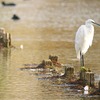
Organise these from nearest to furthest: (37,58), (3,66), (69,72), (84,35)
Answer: (69,72) → (84,35) → (3,66) → (37,58)

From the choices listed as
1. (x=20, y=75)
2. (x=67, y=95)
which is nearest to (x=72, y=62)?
(x=20, y=75)

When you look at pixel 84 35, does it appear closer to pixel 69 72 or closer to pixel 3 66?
pixel 69 72

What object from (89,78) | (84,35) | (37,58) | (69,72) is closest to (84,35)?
(84,35)

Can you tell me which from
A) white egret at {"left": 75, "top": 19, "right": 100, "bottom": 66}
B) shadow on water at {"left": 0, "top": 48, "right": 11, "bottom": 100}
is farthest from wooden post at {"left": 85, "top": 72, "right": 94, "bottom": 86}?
white egret at {"left": 75, "top": 19, "right": 100, "bottom": 66}

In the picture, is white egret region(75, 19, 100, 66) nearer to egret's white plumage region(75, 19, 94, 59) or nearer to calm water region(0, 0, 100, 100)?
egret's white plumage region(75, 19, 94, 59)

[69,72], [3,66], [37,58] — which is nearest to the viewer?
[69,72]

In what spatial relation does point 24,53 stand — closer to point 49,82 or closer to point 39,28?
point 49,82

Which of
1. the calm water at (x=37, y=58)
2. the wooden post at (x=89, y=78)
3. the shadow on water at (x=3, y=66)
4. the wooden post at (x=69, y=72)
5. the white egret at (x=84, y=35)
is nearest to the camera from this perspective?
the calm water at (x=37, y=58)

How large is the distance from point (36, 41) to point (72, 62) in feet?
27.2

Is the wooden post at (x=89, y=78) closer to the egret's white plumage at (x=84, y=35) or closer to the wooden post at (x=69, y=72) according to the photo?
the wooden post at (x=69, y=72)

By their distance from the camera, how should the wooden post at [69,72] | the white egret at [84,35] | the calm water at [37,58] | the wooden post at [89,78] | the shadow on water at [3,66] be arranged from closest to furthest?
1. the calm water at [37,58]
2. the wooden post at [89,78]
3. the shadow on water at [3,66]
4. the wooden post at [69,72]
5. the white egret at [84,35]

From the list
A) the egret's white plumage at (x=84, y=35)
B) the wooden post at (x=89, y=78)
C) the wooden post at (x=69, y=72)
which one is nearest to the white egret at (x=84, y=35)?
the egret's white plumage at (x=84, y=35)

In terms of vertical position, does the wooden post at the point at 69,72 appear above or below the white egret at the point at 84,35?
below

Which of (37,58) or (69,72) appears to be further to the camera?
(37,58)
